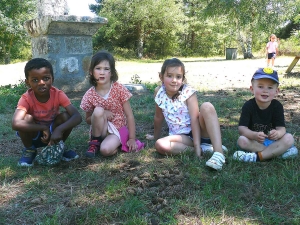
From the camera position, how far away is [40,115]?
2.90m

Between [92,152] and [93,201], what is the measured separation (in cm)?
90

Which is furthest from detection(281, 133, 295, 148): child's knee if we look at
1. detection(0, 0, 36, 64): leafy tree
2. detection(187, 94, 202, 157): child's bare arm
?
detection(0, 0, 36, 64): leafy tree

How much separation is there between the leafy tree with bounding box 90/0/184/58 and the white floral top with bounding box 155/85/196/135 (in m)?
22.1

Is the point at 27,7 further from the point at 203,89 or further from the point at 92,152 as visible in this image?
the point at 92,152

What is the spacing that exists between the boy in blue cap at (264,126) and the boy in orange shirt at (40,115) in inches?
59.6

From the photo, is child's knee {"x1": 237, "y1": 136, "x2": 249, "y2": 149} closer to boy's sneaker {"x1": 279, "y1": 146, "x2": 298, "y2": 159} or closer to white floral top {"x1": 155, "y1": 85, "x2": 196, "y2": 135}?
boy's sneaker {"x1": 279, "y1": 146, "x2": 298, "y2": 159}

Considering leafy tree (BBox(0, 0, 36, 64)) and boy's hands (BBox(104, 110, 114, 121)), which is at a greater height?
leafy tree (BBox(0, 0, 36, 64))

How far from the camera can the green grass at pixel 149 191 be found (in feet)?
6.20

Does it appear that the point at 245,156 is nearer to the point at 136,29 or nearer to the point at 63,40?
the point at 63,40

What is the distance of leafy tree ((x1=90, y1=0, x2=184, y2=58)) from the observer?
2438cm

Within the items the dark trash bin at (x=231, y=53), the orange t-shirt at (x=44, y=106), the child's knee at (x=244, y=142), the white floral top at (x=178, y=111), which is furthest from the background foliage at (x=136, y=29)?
the orange t-shirt at (x=44, y=106)

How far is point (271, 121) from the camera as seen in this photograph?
2.82m

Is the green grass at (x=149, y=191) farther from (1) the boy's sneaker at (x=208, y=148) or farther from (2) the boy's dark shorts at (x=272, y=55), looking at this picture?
(2) the boy's dark shorts at (x=272, y=55)

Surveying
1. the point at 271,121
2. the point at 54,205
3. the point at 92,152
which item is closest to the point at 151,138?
the point at 92,152
